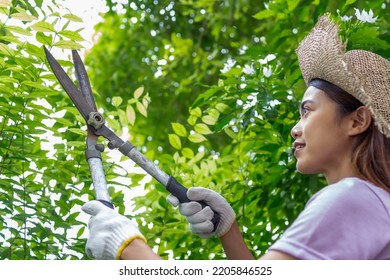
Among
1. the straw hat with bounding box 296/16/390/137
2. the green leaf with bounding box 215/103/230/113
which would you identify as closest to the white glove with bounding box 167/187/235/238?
the straw hat with bounding box 296/16/390/137

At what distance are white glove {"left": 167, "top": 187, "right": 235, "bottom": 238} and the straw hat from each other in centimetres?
39

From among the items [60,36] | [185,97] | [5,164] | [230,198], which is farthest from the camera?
[185,97]

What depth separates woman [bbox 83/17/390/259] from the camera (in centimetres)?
155

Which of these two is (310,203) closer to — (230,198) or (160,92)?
(230,198)

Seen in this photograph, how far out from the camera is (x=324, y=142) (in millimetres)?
1811

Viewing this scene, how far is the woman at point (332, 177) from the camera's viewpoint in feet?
5.10

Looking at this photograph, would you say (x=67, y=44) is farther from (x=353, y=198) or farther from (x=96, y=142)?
(x=353, y=198)

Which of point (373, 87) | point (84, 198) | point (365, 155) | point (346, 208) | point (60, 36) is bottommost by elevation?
point (346, 208)

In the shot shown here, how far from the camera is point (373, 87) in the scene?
1.84 m

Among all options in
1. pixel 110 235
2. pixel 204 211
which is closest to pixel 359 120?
pixel 204 211

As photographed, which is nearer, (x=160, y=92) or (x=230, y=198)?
(x=230, y=198)

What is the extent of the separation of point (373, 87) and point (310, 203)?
1.27 feet

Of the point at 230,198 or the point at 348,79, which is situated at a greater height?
the point at 230,198
